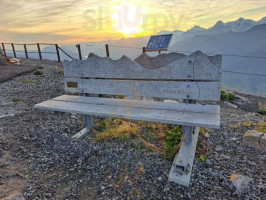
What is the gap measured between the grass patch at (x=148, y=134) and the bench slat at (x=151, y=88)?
28.2 inches

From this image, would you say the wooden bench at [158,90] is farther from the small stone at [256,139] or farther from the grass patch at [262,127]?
the grass patch at [262,127]

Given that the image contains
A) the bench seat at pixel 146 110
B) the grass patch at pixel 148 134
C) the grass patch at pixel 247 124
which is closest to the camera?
the bench seat at pixel 146 110

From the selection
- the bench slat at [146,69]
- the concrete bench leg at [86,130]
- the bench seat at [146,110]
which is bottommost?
the concrete bench leg at [86,130]

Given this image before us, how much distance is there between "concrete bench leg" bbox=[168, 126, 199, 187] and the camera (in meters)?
2.48

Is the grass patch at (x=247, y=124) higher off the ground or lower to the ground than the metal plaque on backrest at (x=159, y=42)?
lower

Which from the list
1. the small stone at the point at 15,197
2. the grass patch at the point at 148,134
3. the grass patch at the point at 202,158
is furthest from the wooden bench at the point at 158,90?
the small stone at the point at 15,197

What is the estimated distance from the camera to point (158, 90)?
329cm

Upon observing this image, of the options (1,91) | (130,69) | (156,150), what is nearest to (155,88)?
(130,69)

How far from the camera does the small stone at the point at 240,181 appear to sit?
238cm

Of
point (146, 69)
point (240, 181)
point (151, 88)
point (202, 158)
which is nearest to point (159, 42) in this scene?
point (146, 69)

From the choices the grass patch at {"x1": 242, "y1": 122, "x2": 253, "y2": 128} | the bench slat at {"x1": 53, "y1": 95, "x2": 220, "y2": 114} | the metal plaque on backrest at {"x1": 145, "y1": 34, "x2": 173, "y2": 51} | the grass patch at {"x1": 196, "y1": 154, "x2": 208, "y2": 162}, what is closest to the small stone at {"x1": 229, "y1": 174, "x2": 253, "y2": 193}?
the grass patch at {"x1": 196, "y1": 154, "x2": 208, "y2": 162}

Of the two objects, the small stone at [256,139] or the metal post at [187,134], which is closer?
the metal post at [187,134]

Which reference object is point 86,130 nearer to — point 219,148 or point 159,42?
point 219,148

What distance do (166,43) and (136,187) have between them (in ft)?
12.4
